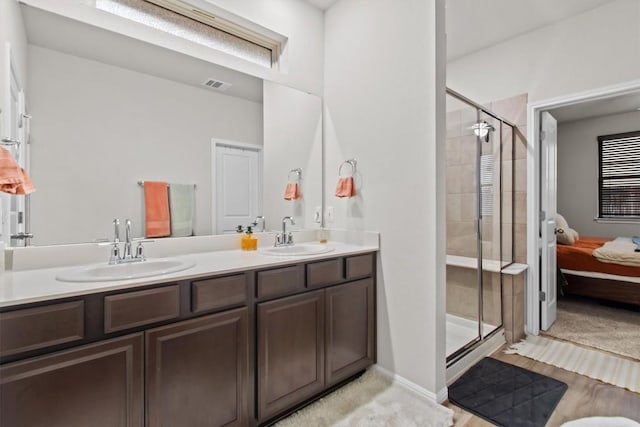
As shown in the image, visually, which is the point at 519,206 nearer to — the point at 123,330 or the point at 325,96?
the point at 325,96

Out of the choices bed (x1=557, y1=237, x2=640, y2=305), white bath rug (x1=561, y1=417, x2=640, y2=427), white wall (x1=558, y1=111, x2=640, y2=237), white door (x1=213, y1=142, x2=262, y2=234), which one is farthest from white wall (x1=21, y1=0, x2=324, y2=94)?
white wall (x1=558, y1=111, x2=640, y2=237)

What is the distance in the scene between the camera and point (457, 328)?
2.70m

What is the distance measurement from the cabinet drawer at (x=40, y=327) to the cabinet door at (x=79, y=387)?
0.17 ft

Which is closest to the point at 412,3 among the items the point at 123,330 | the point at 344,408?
the point at 123,330

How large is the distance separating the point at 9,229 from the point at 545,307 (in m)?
3.96

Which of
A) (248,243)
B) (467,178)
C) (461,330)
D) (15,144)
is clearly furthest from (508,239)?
(15,144)

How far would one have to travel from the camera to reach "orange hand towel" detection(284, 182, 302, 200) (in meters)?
2.50

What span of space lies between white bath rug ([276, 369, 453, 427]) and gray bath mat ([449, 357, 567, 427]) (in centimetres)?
24

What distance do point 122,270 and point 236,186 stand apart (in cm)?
90

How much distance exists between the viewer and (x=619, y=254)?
11.4 feet

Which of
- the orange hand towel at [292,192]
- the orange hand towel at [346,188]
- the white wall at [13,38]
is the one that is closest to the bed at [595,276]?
the orange hand towel at [346,188]

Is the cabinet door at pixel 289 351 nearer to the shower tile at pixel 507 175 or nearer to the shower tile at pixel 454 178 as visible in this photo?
the shower tile at pixel 454 178

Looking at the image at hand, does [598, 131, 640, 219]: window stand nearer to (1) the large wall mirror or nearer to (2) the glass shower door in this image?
(2) the glass shower door

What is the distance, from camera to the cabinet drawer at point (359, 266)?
2055 mm
